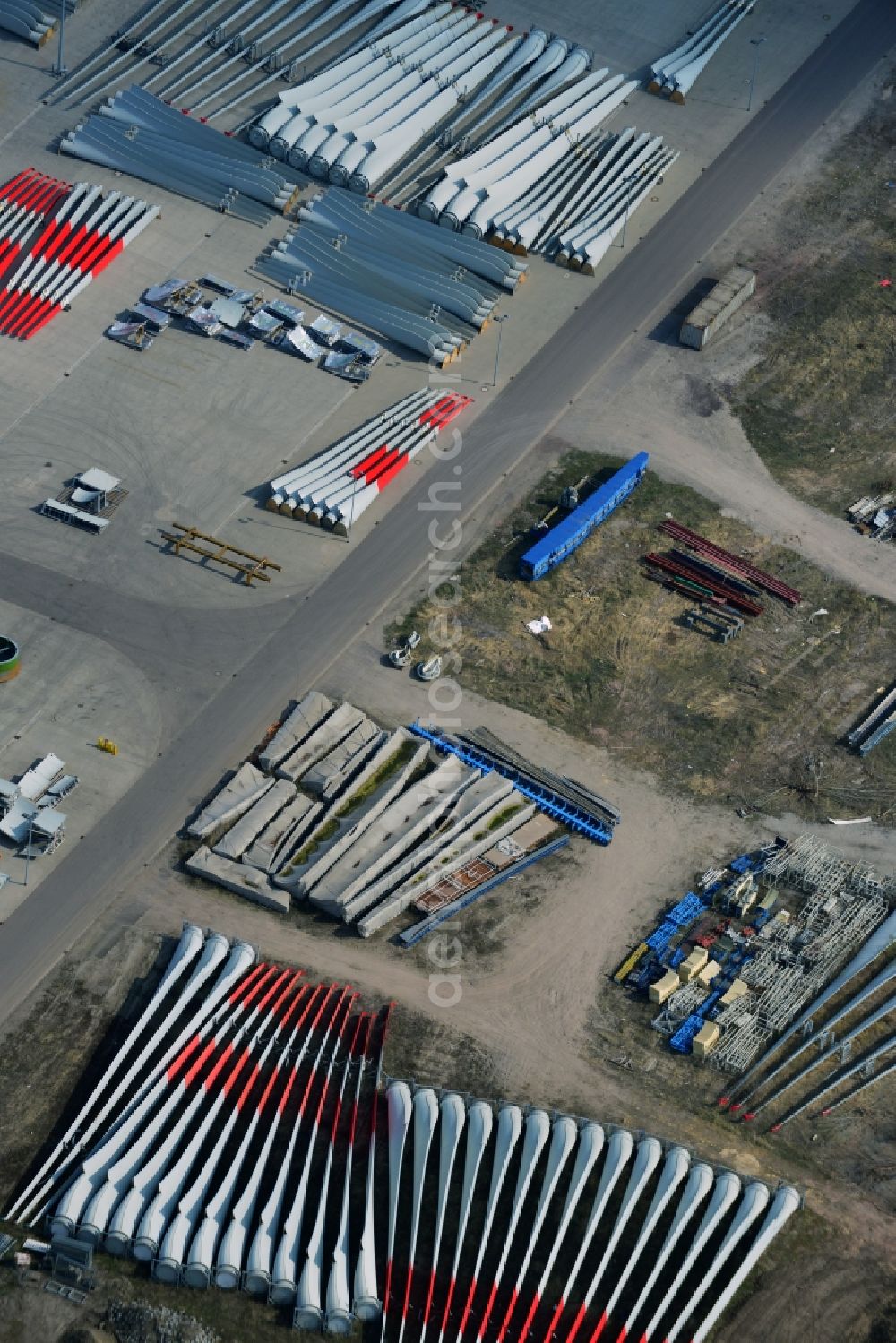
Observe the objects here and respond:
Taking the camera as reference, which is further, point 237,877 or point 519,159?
point 519,159

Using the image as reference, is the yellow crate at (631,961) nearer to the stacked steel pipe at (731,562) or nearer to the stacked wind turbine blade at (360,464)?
the stacked steel pipe at (731,562)

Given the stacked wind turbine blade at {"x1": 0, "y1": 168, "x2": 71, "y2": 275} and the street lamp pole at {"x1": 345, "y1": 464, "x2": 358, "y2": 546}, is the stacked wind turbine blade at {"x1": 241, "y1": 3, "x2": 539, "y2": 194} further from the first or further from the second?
the street lamp pole at {"x1": 345, "y1": 464, "x2": 358, "y2": 546}

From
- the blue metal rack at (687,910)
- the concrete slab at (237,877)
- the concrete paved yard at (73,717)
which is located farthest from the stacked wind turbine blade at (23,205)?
the blue metal rack at (687,910)

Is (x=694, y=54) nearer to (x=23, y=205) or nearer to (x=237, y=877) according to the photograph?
(x=23, y=205)

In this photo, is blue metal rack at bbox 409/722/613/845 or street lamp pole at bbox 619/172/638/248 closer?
blue metal rack at bbox 409/722/613/845

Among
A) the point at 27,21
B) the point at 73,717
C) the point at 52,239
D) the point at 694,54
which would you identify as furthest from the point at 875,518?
the point at 27,21

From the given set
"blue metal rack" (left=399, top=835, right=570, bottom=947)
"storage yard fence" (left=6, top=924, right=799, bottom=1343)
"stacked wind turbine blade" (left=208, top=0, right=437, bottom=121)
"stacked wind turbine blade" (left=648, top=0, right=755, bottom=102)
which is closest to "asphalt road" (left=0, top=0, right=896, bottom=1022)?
"stacked wind turbine blade" (left=648, top=0, right=755, bottom=102)

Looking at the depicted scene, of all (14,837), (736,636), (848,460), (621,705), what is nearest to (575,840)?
(621,705)
